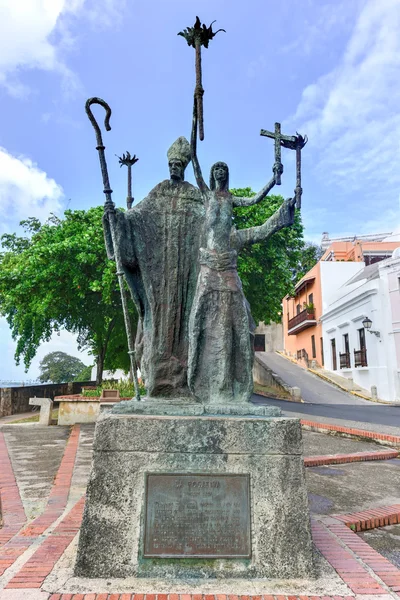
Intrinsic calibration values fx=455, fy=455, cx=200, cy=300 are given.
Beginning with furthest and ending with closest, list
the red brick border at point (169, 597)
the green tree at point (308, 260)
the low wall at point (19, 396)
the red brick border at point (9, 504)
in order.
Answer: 1. the green tree at point (308, 260)
2. the low wall at point (19, 396)
3. the red brick border at point (9, 504)
4. the red brick border at point (169, 597)

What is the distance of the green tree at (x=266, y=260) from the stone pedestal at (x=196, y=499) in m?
10.1

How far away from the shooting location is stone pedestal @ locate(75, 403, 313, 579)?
256 cm

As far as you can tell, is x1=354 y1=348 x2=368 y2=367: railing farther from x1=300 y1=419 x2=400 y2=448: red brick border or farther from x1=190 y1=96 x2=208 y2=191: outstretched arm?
x1=190 y1=96 x2=208 y2=191: outstretched arm

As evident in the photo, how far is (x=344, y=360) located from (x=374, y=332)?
4543 mm

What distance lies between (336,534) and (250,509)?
1.06 meters

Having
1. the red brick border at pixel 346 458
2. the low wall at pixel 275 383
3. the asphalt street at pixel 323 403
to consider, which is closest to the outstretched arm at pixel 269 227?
the red brick border at pixel 346 458

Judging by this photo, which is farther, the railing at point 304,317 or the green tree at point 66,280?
the railing at point 304,317

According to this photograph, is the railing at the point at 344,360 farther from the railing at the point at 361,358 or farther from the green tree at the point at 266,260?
the green tree at the point at 266,260

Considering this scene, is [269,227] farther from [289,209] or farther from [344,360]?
[344,360]

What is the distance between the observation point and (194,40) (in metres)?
3.07

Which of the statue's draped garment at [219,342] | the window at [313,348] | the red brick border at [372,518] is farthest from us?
the window at [313,348]

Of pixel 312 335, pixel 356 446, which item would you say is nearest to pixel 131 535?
pixel 356 446

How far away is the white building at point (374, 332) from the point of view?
1950 cm

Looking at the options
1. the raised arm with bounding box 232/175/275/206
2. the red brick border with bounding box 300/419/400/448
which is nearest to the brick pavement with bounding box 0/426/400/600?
the raised arm with bounding box 232/175/275/206
